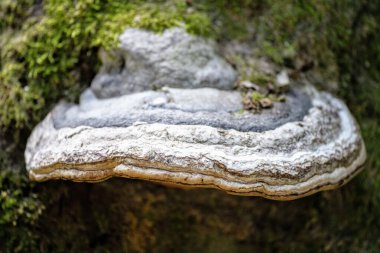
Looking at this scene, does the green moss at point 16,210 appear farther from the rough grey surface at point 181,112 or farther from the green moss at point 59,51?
the rough grey surface at point 181,112

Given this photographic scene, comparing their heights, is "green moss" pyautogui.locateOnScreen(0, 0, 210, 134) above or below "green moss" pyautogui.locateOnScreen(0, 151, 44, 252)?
above

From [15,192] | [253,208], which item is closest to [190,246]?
[253,208]

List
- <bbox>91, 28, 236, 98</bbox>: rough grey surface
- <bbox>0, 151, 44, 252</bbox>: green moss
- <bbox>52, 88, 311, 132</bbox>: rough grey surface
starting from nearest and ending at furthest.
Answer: <bbox>52, 88, 311, 132</bbox>: rough grey surface
<bbox>91, 28, 236, 98</bbox>: rough grey surface
<bbox>0, 151, 44, 252</bbox>: green moss

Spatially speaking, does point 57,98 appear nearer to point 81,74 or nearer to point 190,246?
point 81,74

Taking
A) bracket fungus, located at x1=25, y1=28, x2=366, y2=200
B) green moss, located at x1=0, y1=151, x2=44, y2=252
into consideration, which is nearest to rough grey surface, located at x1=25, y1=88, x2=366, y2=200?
bracket fungus, located at x1=25, y1=28, x2=366, y2=200

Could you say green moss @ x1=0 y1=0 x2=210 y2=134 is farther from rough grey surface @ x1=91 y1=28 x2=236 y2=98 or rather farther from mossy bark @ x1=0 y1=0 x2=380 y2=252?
rough grey surface @ x1=91 y1=28 x2=236 y2=98

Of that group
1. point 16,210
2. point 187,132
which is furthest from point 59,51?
point 187,132

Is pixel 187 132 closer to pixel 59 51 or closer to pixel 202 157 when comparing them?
pixel 202 157

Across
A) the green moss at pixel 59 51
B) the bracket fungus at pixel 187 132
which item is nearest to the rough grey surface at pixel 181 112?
the bracket fungus at pixel 187 132
